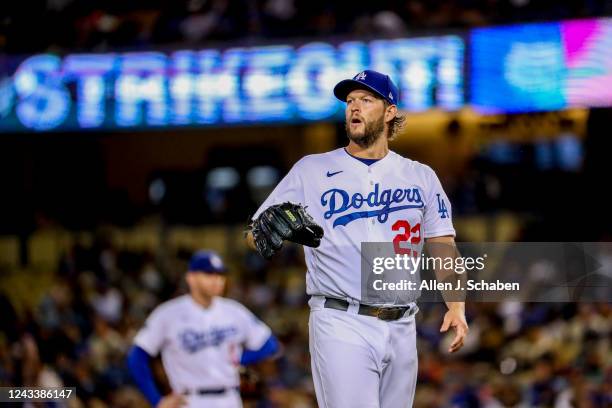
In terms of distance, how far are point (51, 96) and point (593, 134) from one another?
6240mm

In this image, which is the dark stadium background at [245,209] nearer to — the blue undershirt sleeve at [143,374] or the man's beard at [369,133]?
the blue undershirt sleeve at [143,374]

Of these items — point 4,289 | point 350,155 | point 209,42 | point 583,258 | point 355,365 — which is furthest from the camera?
point 4,289

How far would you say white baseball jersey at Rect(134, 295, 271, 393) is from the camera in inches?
273

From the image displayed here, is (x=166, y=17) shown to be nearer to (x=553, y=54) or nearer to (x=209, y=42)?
(x=209, y=42)

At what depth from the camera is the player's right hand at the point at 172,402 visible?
661cm

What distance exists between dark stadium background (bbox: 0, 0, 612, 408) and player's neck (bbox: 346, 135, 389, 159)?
4.61 m

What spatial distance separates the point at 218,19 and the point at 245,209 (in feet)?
8.07

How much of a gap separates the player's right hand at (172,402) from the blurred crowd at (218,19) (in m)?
6.31

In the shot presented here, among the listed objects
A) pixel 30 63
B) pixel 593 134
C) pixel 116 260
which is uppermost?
pixel 30 63

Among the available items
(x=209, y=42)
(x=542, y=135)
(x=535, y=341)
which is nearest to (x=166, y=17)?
(x=209, y=42)

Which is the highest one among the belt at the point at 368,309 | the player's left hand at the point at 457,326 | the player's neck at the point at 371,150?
the player's neck at the point at 371,150

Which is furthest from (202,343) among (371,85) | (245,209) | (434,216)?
(245,209)

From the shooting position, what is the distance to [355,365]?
4.49 metres

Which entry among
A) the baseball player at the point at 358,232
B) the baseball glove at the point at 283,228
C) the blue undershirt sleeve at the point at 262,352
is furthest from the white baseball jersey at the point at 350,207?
the blue undershirt sleeve at the point at 262,352
